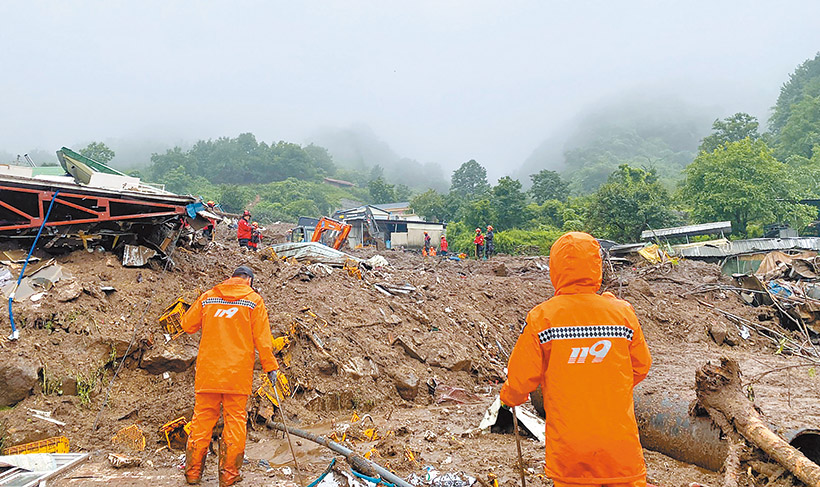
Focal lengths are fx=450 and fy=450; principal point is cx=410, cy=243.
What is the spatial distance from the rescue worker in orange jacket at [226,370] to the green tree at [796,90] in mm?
76230

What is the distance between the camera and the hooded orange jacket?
2146mm

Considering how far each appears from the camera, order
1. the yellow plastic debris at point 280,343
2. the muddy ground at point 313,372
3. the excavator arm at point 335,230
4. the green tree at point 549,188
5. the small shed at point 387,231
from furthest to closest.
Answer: the green tree at point 549,188 < the small shed at point 387,231 < the excavator arm at point 335,230 < the yellow plastic debris at point 280,343 < the muddy ground at point 313,372

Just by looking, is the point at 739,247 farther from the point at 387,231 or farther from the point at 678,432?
the point at 387,231

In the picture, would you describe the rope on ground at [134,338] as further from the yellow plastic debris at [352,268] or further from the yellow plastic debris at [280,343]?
the yellow plastic debris at [352,268]

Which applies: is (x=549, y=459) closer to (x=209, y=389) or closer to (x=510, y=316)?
(x=209, y=389)

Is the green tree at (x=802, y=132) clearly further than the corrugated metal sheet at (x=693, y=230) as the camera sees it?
Yes

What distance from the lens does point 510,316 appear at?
1056 centimetres

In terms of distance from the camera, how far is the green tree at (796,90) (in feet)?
196

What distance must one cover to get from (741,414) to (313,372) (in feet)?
15.3

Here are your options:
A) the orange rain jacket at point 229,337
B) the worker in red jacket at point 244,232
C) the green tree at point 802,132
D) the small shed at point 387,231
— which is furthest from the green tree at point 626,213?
the green tree at point 802,132

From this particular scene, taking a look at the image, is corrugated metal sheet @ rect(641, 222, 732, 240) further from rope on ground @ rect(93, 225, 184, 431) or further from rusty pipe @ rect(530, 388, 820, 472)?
rope on ground @ rect(93, 225, 184, 431)

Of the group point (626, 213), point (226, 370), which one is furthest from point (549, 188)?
point (226, 370)

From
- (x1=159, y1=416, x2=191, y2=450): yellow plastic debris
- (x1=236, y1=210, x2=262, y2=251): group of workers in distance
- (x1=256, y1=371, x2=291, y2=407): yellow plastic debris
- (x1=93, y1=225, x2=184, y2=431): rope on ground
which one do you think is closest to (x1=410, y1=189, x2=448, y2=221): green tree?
(x1=236, y1=210, x2=262, y2=251): group of workers in distance

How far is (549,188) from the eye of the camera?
1956 inches
